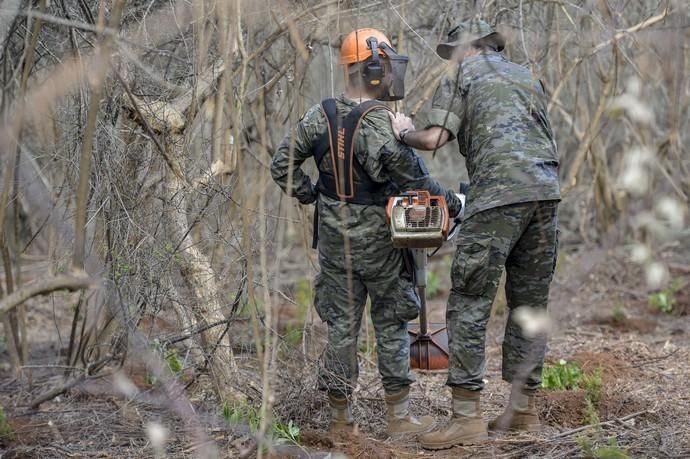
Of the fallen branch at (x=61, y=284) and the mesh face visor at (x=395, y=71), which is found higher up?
the mesh face visor at (x=395, y=71)

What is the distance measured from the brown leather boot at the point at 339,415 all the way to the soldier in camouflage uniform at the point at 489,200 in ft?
1.60

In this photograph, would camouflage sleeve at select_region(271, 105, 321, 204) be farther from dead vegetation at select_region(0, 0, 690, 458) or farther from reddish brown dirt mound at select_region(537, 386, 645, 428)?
reddish brown dirt mound at select_region(537, 386, 645, 428)

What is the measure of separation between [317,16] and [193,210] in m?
1.50

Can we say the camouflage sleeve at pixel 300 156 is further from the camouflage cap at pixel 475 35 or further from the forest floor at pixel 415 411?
the forest floor at pixel 415 411

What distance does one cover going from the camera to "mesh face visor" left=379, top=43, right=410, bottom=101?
4.62 m

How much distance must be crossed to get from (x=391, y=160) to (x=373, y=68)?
1.62ft

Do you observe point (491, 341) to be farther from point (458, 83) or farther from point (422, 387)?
point (458, 83)

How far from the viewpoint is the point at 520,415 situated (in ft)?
15.4

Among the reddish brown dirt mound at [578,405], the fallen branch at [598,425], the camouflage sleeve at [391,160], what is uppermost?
the camouflage sleeve at [391,160]

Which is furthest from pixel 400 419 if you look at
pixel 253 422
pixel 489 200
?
pixel 489 200

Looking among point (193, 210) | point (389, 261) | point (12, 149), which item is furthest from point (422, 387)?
point (12, 149)

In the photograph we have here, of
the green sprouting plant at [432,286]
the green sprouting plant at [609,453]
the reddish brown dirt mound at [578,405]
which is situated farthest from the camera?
the green sprouting plant at [432,286]

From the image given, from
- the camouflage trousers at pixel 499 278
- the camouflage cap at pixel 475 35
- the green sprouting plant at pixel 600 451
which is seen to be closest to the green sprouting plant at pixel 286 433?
the camouflage trousers at pixel 499 278

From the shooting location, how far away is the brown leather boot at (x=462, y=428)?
448cm
